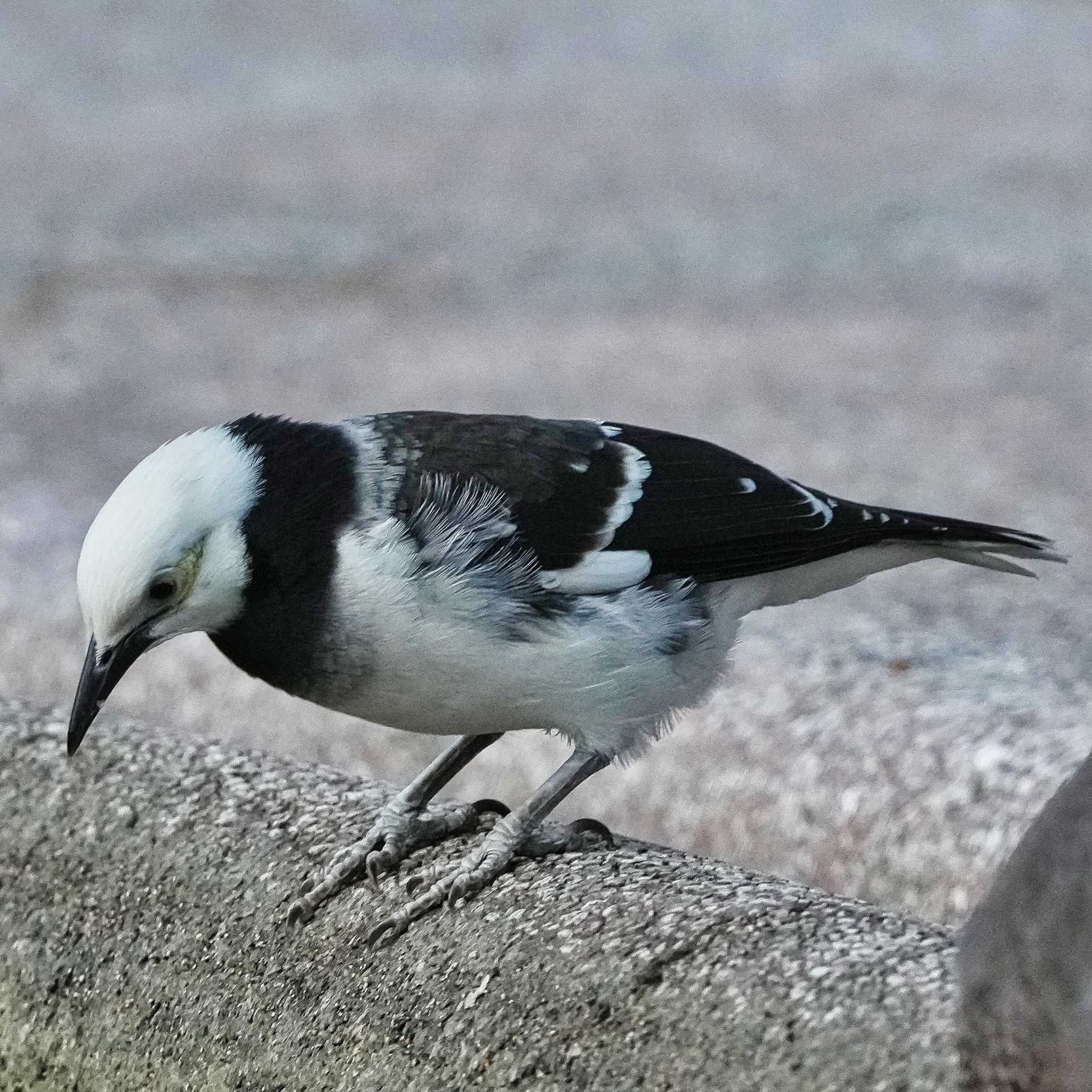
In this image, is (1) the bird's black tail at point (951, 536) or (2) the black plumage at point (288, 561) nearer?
(2) the black plumage at point (288, 561)

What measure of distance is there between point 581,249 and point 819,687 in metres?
6.34

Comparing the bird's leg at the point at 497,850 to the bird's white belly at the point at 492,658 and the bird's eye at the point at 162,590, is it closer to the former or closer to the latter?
the bird's white belly at the point at 492,658

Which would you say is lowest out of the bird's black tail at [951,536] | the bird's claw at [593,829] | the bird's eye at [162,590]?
the bird's claw at [593,829]

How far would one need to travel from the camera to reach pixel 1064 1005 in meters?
2.28

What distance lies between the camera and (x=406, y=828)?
3.30 m

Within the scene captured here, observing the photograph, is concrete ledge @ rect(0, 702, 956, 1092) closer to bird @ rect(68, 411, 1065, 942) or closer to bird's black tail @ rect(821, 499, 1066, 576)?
bird @ rect(68, 411, 1065, 942)

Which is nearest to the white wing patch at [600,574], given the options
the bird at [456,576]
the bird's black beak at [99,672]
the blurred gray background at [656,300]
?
the bird at [456,576]

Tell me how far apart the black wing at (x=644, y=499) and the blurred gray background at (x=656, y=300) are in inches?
47.7

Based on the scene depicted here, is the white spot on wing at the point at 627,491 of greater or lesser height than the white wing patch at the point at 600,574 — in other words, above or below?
above

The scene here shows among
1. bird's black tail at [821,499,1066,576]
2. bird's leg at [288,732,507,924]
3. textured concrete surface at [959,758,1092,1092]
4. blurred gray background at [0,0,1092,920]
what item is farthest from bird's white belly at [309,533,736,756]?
blurred gray background at [0,0,1092,920]

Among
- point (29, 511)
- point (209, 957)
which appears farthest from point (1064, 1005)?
point (29, 511)

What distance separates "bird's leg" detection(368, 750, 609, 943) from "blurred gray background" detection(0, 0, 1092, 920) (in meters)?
1.50

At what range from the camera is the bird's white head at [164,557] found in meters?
2.84

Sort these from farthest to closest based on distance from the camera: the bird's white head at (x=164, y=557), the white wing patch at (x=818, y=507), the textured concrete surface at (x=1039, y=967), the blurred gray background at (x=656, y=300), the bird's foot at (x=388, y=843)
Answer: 1. the blurred gray background at (x=656, y=300)
2. the white wing patch at (x=818, y=507)
3. the bird's foot at (x=388, y=843)
4. the bird's white head at (x=164, y=557)
5. the textured concrete surface at (x=1039, y=967)
